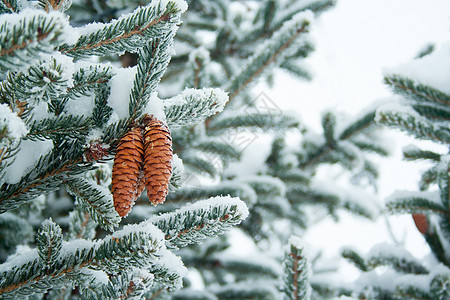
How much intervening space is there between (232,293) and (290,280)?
121 centimetres

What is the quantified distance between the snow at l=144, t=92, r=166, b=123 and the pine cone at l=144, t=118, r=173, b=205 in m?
0.08

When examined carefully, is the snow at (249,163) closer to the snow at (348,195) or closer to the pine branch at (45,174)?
the snow at (348,195)

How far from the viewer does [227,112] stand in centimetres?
231

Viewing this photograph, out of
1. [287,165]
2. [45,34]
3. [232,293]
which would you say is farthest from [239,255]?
[45,34]

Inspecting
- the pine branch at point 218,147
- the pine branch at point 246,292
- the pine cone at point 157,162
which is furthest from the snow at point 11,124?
the pine branch at point 246,292

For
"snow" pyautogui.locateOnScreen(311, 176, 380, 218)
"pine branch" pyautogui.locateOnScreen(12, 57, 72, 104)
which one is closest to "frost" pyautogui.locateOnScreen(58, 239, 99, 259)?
"pine branch" pyautogui.locateOnScreen(12, 57, 72, 104)

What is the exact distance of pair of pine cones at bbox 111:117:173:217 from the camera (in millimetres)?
847

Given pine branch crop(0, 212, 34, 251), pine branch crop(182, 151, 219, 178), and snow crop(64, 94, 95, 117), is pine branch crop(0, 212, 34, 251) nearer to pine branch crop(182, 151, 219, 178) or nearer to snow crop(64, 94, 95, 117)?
pine branch crop(182, 151, 219, 178)

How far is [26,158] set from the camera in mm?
991

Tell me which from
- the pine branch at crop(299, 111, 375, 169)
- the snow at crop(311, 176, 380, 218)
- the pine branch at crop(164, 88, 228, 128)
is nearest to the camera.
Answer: the pine branch at crop(164, 88, 228, 128)

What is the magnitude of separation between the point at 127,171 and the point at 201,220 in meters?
0.24

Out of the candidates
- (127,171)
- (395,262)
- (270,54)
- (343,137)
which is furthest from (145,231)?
(343,137)

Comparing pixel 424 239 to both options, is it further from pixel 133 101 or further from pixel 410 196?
pixel 133 101

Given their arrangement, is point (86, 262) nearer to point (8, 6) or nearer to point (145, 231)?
point (145, 231)
